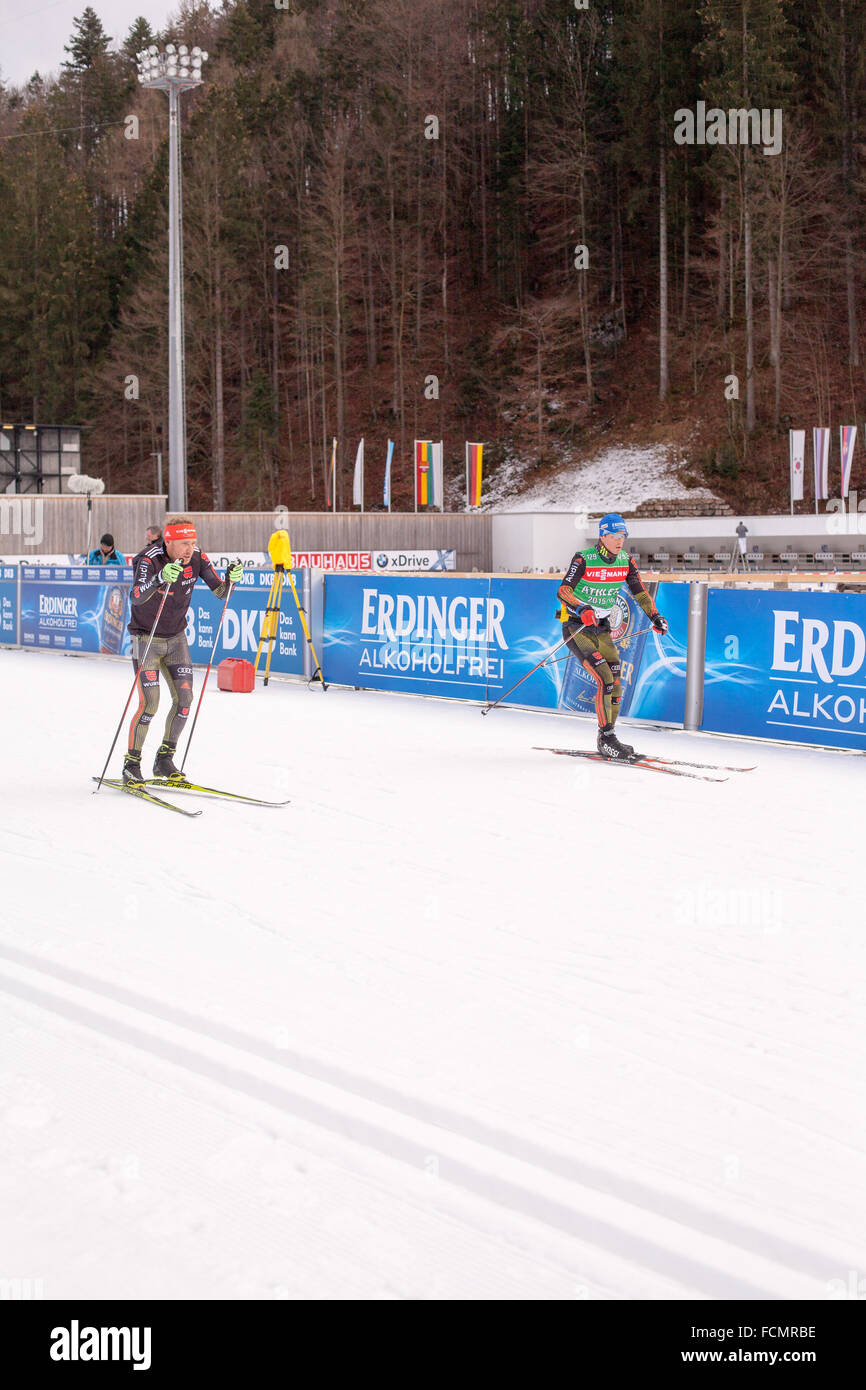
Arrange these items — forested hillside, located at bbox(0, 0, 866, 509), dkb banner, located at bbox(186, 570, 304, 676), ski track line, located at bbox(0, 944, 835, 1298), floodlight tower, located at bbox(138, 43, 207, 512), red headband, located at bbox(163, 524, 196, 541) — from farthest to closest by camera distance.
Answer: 1. forested hillside, located at bbox(0, 0, 866, 509)
2. floodlight tower, located at bbox(138, 43, 207, 512)
3. dkb banner, located at bbox(186, 570, 304, 676)
4. red headband, located at bbox(163, 524, 196, 541)
5. ski track line, located at bbox(0, 944, 835, 1298)

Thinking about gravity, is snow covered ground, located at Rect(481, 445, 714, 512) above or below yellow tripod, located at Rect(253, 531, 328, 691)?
above

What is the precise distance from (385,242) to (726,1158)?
2581 inches

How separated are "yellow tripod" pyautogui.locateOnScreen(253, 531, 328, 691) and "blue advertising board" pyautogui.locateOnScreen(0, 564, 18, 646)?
7238 mm

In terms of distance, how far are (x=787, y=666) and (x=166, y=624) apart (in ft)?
18.3

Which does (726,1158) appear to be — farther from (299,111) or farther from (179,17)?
(179,17)

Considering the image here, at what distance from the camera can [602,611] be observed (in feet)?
35.5

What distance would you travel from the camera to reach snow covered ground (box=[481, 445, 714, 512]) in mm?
48062

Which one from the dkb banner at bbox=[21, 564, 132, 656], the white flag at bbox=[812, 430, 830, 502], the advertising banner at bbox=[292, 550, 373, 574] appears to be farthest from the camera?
the white flag at bbox=[812, 430, 830, 502]

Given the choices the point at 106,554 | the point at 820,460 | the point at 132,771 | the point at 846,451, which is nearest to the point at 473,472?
the point at 820,460

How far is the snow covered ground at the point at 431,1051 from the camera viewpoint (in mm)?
3135

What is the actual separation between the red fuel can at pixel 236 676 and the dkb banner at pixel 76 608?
5.85 m

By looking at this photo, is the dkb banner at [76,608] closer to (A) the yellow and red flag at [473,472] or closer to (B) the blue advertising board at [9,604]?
(B) the blue advertising board at [9,604]

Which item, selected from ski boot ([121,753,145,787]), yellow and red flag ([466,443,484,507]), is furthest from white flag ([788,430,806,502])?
ski boot ([121,753,145,787])

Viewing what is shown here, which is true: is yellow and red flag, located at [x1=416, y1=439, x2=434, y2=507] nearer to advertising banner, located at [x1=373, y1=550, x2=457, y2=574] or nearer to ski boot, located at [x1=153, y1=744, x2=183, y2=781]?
advertising banner, located at [x1=373, y1=550, x2=457, y2=574]
